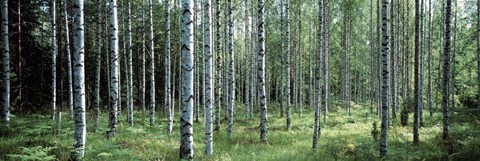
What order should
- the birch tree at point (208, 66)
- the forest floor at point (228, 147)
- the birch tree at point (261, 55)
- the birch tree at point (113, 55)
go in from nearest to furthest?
the forest floor at point (228, 147) → the birch tree at point (208, 66) → the birch tree at point (113, 55) → the birch tree at point (261, 55)

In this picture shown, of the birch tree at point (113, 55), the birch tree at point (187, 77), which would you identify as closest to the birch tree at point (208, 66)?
the birch tree at point (187, 77)

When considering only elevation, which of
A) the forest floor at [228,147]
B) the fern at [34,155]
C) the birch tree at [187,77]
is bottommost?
the forest floor at [228,147]

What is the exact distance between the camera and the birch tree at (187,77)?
6.71m

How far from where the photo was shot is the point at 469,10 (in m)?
33.7

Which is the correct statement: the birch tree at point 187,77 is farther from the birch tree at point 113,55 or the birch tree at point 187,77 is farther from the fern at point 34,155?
the birch tree at point 113,55

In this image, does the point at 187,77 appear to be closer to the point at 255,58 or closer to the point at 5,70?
the point at 5,70

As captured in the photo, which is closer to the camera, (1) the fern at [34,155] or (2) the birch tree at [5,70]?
(1) the fern at [34,155]

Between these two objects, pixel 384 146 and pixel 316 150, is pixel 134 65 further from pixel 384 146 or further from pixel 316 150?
pixel 384 146

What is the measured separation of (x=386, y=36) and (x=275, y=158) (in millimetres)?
4045

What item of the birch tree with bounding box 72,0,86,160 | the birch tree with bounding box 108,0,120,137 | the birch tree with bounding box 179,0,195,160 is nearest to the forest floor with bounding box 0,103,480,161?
the birch tree with bounding box 72,0,86,160

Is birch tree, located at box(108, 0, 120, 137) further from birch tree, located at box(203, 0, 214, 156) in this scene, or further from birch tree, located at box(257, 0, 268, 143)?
birch tree, located at box(257, 0, 268, 143)

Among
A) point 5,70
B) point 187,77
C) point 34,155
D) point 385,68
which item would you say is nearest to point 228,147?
point 187,77

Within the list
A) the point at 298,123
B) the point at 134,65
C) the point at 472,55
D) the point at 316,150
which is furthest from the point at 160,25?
the point at 472,55

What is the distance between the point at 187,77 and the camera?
6.72 meters
